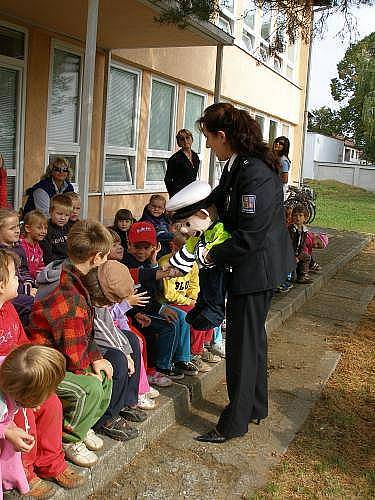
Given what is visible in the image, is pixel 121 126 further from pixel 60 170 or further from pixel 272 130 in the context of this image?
pixel 272 130

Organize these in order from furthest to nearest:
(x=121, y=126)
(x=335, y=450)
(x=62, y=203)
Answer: (x=121, y=126) < (x=62, y=203) < (x=335, y=450)

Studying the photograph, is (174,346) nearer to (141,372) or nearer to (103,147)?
(141,372)

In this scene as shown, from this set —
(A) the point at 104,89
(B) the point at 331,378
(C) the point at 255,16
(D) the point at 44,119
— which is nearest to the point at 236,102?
(C) the point at 255,16

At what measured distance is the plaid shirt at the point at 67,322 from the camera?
302 centimetres

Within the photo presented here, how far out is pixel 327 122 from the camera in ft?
229

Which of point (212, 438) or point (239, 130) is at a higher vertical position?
point (239, 130)

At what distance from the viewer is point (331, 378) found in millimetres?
5207

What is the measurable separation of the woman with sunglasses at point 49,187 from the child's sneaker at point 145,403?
2769mm

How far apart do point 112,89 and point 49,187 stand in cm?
465

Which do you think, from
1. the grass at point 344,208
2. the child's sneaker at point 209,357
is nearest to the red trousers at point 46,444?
the child's sneaker at point 209,357

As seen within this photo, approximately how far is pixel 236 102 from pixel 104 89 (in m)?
6.16

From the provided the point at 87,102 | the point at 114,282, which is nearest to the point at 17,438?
the point at 114,282

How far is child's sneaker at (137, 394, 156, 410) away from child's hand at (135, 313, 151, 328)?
50 centimetres

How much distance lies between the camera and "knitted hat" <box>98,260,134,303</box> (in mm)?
3221
